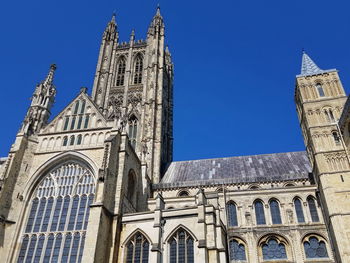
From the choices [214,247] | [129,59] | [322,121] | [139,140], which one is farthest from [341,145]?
[129,59]

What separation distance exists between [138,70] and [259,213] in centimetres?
3037

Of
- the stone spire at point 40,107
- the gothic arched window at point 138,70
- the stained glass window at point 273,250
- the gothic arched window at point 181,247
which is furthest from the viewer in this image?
the gothic arched window at point 138,70

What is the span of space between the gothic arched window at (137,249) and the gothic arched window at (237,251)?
8655 mm

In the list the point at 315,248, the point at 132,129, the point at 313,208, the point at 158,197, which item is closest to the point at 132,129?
the point at 132,129

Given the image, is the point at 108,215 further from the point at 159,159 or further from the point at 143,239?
the point at 159,159

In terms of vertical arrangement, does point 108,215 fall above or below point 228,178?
below

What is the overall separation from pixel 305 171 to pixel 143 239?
20.1 meters

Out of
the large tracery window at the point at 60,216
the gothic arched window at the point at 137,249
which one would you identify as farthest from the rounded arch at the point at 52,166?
the gothic arched window at the point at 137,249

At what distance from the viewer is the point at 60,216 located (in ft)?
69.9

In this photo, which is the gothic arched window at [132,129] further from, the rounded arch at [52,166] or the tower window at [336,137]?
the tower window at [336,137]

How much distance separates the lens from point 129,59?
50.0 metres

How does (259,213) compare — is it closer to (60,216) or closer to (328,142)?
(328,142)

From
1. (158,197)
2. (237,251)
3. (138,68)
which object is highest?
(138,68)

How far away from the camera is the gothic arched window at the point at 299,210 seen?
86.8ft
